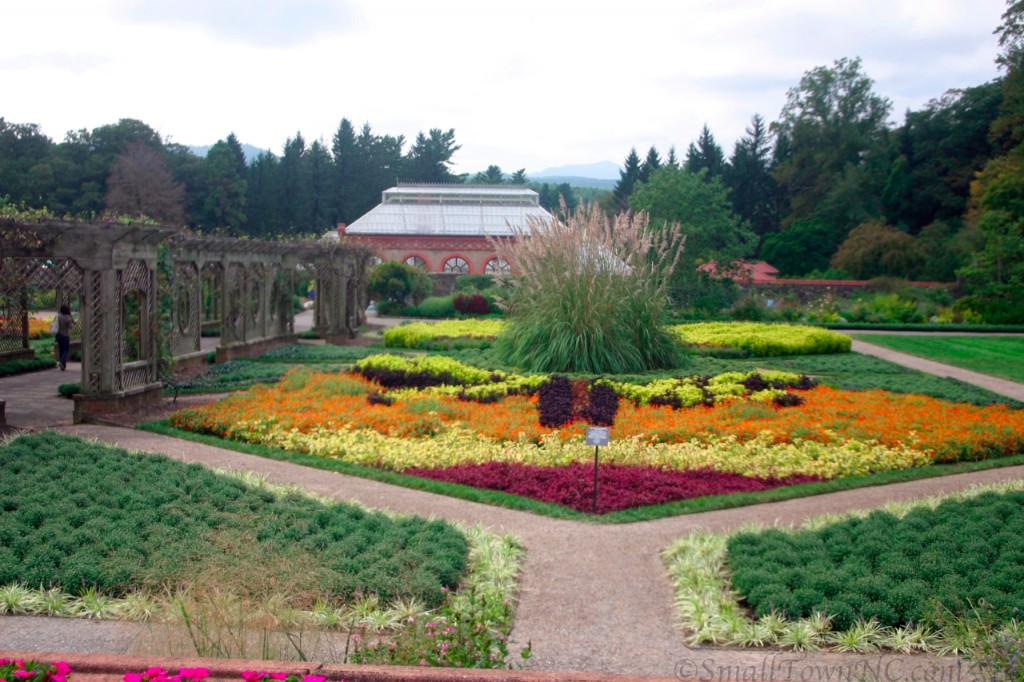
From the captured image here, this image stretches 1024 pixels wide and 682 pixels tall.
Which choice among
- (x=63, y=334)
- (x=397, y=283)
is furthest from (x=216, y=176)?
(x=63, y=334)

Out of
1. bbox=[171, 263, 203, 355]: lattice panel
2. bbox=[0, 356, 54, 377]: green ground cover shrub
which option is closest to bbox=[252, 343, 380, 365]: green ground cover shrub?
bbox=[171, 263, 203, 355]: lattice panel

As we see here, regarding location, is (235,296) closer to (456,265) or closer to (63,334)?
(63,334)

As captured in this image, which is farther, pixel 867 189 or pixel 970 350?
pixel 867 189

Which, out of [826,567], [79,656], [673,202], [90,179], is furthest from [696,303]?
[90,179]

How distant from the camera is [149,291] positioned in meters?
11.5

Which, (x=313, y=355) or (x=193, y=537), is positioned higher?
(x=313, y=355)

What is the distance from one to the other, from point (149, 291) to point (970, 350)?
55.5ft

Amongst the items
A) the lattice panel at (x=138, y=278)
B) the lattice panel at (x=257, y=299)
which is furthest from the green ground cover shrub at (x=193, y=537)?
the lattice panel at (x=257, y=299)

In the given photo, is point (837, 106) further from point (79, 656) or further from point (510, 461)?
point (79, 656)

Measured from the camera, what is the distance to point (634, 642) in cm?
430

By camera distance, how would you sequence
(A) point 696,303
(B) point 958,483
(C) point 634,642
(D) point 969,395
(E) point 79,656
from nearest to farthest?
(E) point 79,656 → (C) point 634,642 → (B) point 958,483 → (D) point 969,395 → (A) point 696,303

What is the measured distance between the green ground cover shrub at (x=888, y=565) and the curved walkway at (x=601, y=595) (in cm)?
42

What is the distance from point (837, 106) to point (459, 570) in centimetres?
5842

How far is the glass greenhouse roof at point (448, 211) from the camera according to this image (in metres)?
42.3
